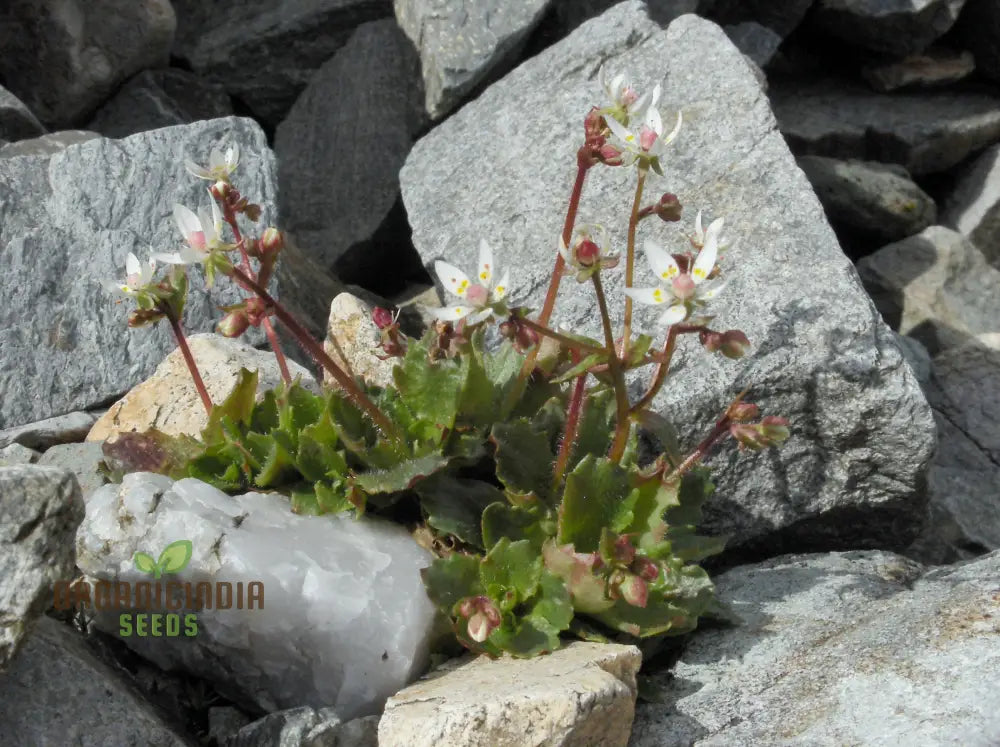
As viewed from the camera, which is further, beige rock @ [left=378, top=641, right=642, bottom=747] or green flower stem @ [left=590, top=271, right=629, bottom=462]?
green flower stem @ [left=590, top=271, right=629, bottom=462]

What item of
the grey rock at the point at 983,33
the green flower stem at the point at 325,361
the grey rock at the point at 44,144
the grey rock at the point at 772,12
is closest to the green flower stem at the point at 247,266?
the green flower stem at the point at 325,361

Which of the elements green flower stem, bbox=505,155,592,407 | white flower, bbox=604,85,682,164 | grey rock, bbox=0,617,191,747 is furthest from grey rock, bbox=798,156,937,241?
grey rock, bbox=0,617,191,747

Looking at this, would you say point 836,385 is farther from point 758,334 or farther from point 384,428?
point 384,428

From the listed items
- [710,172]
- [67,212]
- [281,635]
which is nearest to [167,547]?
[281,635]

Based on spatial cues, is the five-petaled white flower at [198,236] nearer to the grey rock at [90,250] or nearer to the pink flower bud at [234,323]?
the pink flower bud at [234,323]

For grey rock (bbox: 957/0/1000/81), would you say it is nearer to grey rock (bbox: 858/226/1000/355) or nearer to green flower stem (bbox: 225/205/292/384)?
grey rock (bbox: 858/226/1000/355)

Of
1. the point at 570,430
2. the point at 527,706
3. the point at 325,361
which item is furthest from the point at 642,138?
the point at 527,706
